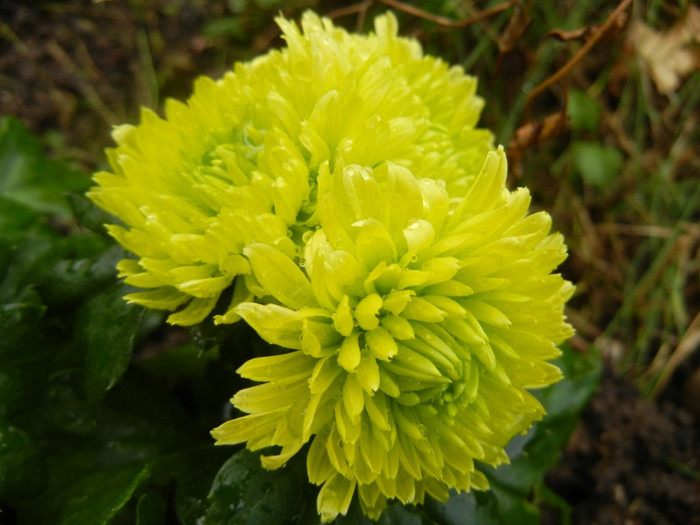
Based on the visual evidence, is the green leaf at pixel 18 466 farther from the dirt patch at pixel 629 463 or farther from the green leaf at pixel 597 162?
the green leaf at pixel 597 162

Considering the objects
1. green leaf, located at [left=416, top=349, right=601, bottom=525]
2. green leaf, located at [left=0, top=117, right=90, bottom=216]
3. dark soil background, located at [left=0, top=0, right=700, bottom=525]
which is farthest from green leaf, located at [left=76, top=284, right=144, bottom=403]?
dark soil background, located at [left=0, top=0, right=700, bottom=525]

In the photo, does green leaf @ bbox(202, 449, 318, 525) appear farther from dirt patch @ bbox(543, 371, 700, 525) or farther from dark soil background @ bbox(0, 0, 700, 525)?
dark soil background @ bbox(0, 0, 700, 525)

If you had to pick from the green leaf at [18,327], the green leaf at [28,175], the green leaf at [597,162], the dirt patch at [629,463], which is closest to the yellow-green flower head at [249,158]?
the green leaf at [18,327]

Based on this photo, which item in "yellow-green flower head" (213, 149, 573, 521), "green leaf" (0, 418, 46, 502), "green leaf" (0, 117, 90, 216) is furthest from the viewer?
"green leaf" (0, 117, 90, 216)

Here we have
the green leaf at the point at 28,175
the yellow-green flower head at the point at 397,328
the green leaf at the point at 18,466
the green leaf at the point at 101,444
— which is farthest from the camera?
the green leaf at the point at 28,175

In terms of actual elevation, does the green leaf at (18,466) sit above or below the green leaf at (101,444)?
above

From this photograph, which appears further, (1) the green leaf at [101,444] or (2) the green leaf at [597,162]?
(2) the green leaf at [597,162]

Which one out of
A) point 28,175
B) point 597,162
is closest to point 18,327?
point 28,175

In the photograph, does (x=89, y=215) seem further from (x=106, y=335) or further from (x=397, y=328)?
(x=397, y=328)
